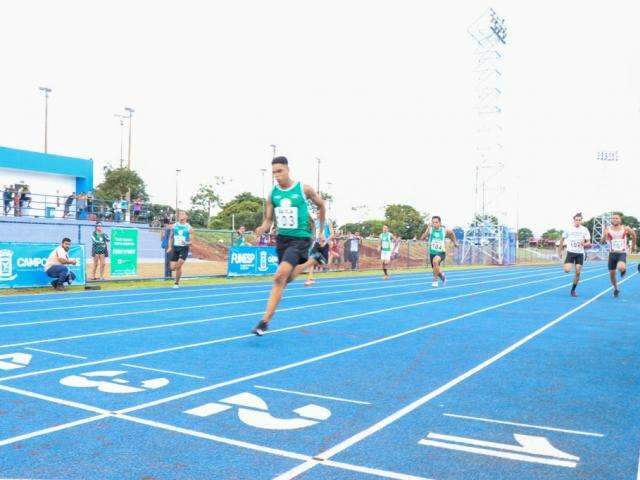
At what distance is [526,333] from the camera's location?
324 inches

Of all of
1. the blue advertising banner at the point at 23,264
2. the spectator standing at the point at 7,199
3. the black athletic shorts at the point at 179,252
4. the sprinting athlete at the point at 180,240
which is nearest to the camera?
the blue advertising banner at the point at 23,264

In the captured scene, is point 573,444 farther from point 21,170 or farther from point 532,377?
point 21,170

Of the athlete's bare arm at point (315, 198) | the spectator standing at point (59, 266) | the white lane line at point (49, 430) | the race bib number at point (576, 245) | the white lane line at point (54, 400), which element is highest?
the athlete's bare arm at point (315, 198)

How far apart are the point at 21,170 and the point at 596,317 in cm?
3637

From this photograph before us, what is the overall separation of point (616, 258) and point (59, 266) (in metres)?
13.2

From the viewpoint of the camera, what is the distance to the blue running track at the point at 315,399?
3.20 meters

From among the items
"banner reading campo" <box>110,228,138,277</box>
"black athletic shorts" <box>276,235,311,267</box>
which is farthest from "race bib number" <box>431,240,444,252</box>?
"black athletic shorts" <box>276,235,311,267</box>

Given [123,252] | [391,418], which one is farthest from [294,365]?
[123,252]

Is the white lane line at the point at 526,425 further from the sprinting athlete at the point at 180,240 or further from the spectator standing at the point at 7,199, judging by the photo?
the spectator standing at the point at 7,199

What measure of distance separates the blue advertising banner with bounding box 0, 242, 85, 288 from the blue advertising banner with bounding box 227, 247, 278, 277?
22.5 feet

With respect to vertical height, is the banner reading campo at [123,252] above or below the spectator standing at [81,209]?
below

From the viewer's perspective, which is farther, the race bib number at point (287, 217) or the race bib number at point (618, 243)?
the race bib number at point (618, 243)

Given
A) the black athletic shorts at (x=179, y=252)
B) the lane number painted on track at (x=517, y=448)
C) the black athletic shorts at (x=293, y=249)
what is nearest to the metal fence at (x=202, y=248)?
the black athletic shorts at (x=179, y=252)

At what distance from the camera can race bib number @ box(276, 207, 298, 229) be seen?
24.6ft
